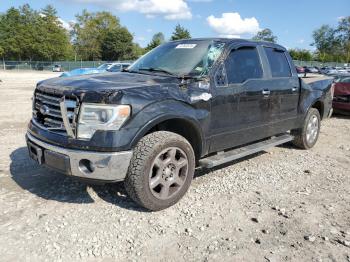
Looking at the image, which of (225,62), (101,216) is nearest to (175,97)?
(225,62)

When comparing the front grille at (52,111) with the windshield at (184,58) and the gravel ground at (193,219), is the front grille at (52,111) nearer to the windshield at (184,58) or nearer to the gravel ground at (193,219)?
the gravel ground at (193,219)

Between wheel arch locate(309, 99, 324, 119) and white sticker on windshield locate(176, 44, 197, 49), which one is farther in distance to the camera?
wheel arch locate(309, 99, 324, 119)

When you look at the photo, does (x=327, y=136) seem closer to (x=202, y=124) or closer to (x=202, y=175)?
(x=202, y=175)

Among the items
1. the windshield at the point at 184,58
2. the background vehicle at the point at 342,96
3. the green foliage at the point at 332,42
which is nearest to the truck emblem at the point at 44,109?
the windshield at the point at 184,58

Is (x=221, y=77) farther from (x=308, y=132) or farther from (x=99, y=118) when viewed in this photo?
(x=308, y=132)

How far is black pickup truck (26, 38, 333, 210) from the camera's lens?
3.55 m

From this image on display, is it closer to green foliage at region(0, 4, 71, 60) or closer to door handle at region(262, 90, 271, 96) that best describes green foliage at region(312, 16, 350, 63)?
green foliage at region(0, 4, 71, 60)

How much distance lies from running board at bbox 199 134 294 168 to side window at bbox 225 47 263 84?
0.95 metres

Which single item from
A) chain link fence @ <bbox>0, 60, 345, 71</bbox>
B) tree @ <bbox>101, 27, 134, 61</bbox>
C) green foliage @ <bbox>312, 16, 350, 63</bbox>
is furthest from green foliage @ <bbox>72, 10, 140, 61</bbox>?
green foliage @ <bbox>312, 16, 350, 63</bbox>

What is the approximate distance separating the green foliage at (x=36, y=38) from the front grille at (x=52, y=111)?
214ft

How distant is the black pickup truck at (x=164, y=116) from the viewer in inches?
140

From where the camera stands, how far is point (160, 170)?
3934mm

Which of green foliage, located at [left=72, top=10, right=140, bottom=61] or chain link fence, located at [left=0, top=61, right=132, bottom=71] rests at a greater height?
green foliage, located at [left=72, top=10, right=140, bottom=61]

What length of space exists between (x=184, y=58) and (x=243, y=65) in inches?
34.3
